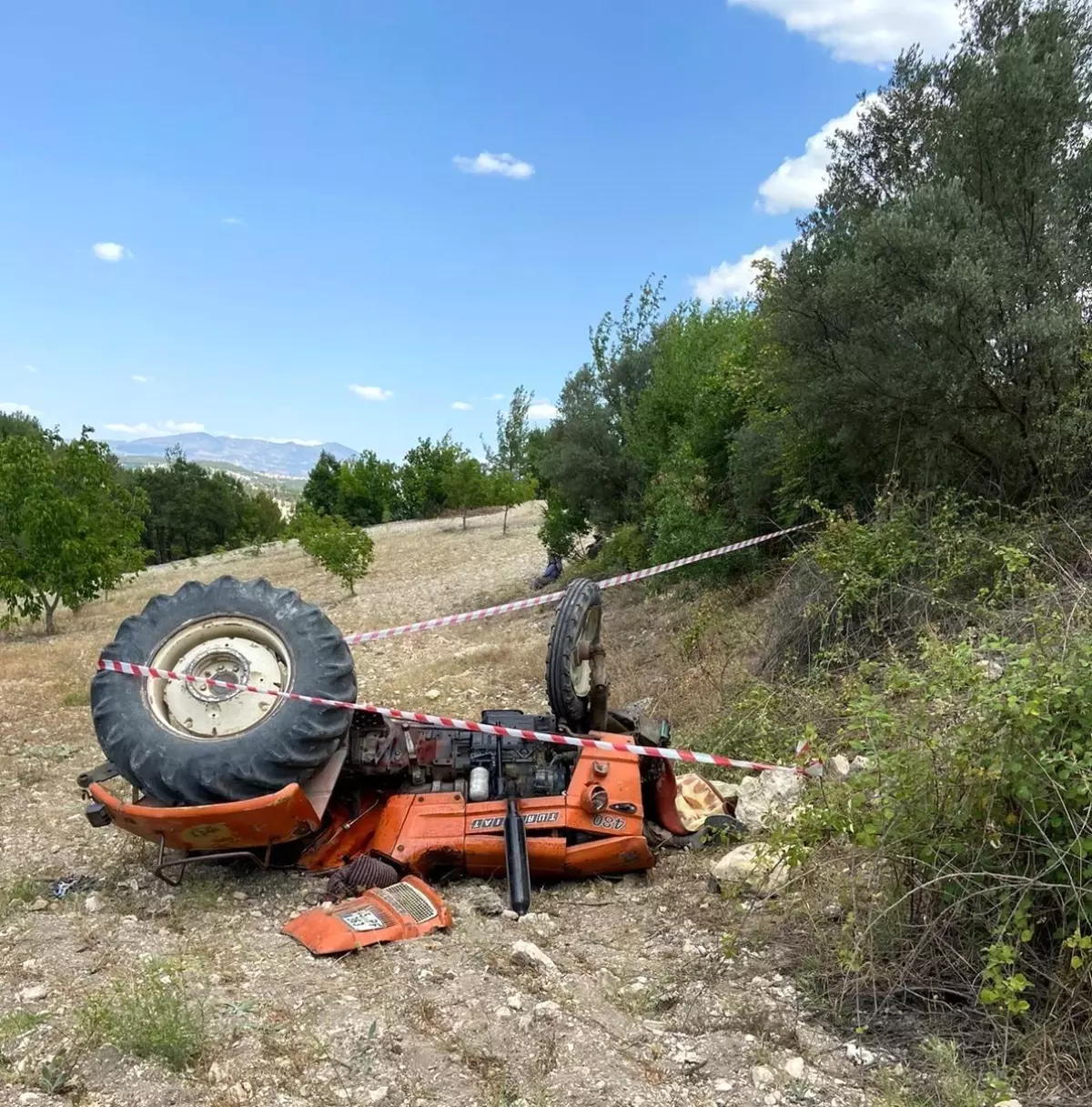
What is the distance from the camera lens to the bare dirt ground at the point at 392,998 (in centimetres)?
249

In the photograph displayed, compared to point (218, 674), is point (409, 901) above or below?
below

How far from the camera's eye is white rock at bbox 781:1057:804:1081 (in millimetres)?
2523

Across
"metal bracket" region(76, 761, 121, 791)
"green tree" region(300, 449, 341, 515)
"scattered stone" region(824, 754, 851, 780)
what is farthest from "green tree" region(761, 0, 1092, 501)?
"green tree" region(300, 449, 341, 515)

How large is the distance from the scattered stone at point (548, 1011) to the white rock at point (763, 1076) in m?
0.64

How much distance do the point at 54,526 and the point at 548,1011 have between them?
47.1 feet

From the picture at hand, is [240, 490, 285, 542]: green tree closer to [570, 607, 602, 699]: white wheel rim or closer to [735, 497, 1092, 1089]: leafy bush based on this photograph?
[570, 607, 602, 699]: white wheel rim

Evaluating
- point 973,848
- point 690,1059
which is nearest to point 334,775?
point 690,1059

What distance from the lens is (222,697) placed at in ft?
14.2

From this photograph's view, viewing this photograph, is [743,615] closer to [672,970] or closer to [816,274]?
[816,274]

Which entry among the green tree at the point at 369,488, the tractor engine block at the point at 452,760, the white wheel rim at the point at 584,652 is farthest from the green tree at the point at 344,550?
the green tree at the point at 369,488

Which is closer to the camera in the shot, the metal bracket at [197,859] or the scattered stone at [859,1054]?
the scattered stone at [859,1054]

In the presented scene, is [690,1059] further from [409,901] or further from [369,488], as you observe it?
[369,488]

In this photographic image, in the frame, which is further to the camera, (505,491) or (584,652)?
(505,491)

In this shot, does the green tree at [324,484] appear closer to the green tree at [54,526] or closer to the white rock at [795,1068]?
the green tree at [54,526]
